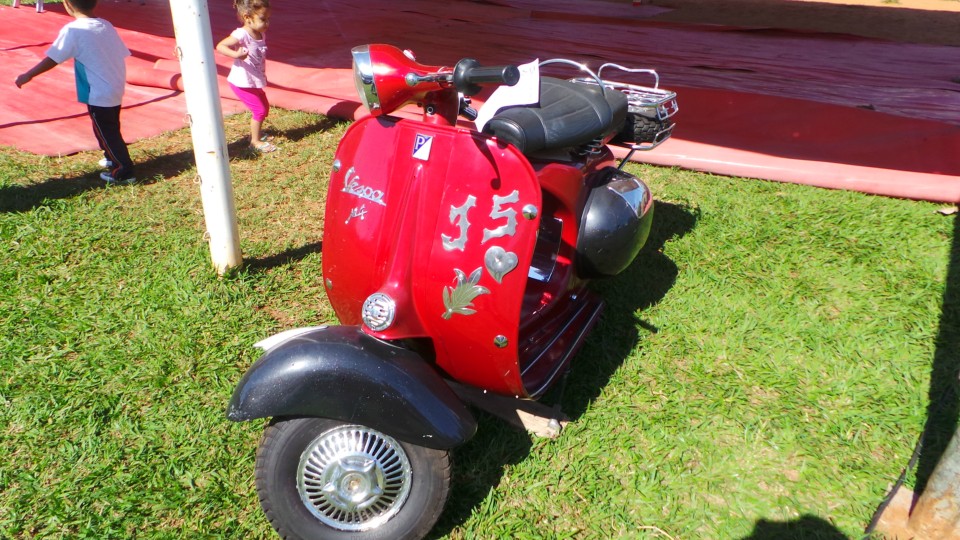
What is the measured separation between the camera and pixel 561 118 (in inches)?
89.9

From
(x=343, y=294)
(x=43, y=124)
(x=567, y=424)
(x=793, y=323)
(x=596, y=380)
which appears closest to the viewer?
(x=343, y=294)

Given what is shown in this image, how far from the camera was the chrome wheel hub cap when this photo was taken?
6.18 ft

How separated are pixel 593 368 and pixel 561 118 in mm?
1014

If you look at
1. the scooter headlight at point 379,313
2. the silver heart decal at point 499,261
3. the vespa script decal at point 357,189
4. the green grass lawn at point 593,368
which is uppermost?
the vespa script decal at point 357,189

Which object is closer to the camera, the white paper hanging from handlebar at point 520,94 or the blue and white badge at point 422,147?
the white paper hanging from handlebar at point 520,94

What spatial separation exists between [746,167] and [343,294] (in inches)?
113

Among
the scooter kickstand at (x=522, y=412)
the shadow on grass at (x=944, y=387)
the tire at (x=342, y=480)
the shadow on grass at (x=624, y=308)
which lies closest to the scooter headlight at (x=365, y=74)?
the tire at (x=342, y=480)

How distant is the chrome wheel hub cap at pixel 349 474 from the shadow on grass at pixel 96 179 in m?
2.69

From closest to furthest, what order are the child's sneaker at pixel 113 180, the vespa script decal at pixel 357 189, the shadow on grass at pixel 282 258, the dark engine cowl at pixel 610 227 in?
the vespa script decal at pixel 357 189, the dark engine cowl at pixel 610 227, the shadow on grass at pixel 282 258, the child's sneaker at pixel 113 180

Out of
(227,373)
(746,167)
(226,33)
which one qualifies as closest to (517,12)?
(226,33)

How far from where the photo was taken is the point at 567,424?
2.42m

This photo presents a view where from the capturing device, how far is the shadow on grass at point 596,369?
217 cm

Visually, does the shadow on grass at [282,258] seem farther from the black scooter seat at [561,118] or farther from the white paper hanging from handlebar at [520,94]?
the white paper hanging from handlebar at [520,94]

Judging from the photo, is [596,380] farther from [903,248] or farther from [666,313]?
[903,248]
